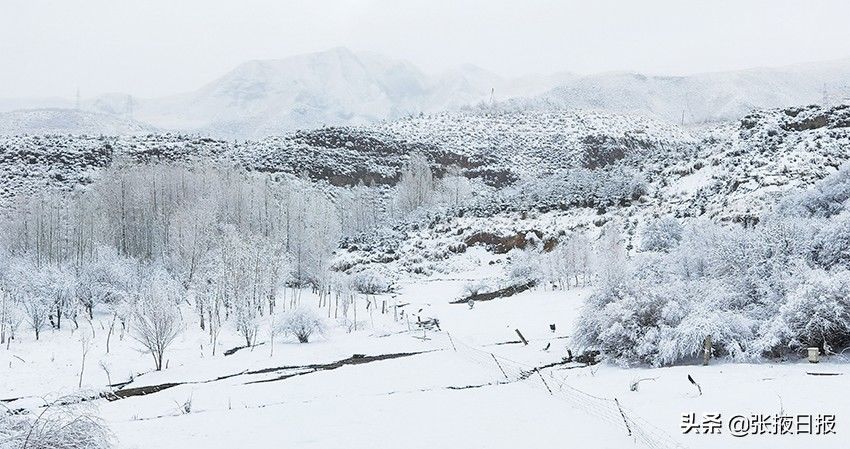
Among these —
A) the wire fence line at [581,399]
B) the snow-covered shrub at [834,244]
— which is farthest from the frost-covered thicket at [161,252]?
the snow-covered shrub at [834,244]

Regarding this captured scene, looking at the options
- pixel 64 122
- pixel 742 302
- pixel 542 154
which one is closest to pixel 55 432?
pixel 742 302

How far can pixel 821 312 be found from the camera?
1398cm

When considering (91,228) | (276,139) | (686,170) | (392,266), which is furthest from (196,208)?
(276,139)

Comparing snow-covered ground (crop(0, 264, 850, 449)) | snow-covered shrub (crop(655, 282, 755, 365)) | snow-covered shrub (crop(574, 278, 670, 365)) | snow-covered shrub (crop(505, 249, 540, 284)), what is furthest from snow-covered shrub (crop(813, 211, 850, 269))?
snow-covered shrub (crop(505, 249, 540, 284))

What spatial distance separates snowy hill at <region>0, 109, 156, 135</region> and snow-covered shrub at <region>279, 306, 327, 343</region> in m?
134

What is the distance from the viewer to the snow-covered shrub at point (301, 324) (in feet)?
83.5

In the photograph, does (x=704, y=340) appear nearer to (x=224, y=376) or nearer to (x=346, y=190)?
(x=224, y=376)

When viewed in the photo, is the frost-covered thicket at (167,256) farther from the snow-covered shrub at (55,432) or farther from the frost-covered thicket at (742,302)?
the frost-covered thicket at (742,302)

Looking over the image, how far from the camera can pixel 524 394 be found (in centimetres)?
1409

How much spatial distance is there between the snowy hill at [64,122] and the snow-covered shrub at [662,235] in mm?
134640

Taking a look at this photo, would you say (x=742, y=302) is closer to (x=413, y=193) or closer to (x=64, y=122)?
(x=413, y=193)

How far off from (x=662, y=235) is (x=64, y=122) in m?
162

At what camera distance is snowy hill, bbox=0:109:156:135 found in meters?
144

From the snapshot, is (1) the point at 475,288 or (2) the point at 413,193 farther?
(2) the point at 413,193
